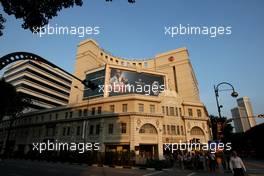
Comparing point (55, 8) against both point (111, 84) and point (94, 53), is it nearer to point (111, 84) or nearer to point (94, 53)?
point (111, 84)

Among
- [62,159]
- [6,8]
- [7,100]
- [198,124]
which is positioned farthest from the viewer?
[198,124]

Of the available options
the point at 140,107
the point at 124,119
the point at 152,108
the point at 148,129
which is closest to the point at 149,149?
the point at 148,129

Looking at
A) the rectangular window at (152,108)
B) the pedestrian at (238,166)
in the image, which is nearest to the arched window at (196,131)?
the rectangular window at (152,108)

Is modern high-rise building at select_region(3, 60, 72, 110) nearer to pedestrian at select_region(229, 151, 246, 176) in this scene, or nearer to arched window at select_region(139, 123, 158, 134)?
arched window at select_region(139, 123, 158, 134)

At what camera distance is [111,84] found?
49156mm

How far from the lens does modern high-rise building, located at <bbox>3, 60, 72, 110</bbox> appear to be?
63.8 metres

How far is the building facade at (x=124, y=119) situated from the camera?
33094mm

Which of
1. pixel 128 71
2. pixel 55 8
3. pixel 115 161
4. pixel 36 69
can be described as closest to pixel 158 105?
pixel 115 161

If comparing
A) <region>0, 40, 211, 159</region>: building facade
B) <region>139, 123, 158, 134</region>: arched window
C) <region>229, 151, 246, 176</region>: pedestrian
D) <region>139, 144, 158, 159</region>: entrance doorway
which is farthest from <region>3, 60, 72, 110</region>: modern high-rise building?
<region>229, 151, 246, 176</region>: pedestrian

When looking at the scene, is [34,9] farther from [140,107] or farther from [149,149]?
[149,149]

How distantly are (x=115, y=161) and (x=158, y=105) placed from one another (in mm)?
13707

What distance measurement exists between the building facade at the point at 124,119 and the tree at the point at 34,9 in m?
22.9

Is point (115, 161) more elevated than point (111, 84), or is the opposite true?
point (111, 84)

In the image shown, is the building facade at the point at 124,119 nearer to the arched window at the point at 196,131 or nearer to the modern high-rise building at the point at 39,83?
the arched window at the point at 196,131
